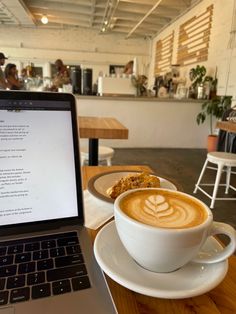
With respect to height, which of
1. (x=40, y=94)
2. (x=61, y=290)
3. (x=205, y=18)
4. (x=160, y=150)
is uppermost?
(x=205, y=18)

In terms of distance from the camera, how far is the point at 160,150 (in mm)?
3994

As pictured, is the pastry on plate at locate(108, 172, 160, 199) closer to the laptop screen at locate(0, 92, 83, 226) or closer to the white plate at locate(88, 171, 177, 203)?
the white plate at locate(88, 171, 177, 203)

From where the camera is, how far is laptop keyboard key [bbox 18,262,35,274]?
33cm

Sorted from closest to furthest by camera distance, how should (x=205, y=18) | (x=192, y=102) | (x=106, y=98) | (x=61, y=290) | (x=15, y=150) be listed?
(x=61, y=290), (x=15, y=150), (x=106, y=98), (x=192, y=102), (x=205, y=18)

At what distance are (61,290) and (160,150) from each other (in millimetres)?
3780

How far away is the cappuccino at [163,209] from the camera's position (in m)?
0.32

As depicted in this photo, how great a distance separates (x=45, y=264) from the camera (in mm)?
344

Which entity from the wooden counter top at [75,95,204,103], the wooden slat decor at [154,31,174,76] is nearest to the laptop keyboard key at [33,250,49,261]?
the wooden counter top at [75,95,204,103]

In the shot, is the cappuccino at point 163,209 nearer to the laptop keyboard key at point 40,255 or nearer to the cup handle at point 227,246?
the cup handle at point 227,246

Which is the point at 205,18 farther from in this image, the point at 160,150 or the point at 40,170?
the point at 40,170

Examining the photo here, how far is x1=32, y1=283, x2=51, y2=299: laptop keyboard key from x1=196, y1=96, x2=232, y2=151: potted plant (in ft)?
11.8

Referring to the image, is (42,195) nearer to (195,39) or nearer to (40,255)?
(40,255)

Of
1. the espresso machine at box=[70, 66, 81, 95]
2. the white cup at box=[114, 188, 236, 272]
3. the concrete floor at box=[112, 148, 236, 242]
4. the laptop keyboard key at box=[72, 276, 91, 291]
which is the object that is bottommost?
the concrete floor at box=[112, 148, 236, 242]

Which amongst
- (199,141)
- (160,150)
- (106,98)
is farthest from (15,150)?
(199,141)
